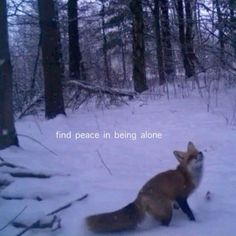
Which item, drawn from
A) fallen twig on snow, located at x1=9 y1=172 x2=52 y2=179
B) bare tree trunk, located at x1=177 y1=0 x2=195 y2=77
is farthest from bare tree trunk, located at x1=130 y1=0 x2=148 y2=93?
fallen twig on snow, located at x1=9 y1=172 x2=52 y2=179

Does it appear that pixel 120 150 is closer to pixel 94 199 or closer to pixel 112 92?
pixel 94 199

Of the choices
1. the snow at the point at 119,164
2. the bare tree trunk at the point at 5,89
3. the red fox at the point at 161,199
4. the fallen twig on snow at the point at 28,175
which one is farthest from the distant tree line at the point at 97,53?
the red fox at the point at 161,199

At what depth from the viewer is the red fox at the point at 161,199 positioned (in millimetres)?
4094

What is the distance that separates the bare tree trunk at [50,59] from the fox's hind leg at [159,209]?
6818mm

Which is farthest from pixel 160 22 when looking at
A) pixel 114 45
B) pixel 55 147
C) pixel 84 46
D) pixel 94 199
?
pixel 94 199

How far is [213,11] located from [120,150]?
5.84 metres

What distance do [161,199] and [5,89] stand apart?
3.75 m

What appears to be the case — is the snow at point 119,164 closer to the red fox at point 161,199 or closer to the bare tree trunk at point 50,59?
the red fox at point 161,199

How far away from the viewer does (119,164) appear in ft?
21.5

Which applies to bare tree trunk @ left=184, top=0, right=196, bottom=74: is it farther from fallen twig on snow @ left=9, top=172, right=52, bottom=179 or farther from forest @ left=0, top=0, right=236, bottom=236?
fallen twig on snow @ left=9, top=172, right=52, bottom=179

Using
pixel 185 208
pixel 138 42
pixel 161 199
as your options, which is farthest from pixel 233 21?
pixel 161 199

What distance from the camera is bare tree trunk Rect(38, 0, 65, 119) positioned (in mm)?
10375

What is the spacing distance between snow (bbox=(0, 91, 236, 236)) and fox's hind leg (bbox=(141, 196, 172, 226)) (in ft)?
0.24

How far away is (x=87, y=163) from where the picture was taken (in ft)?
21.8
